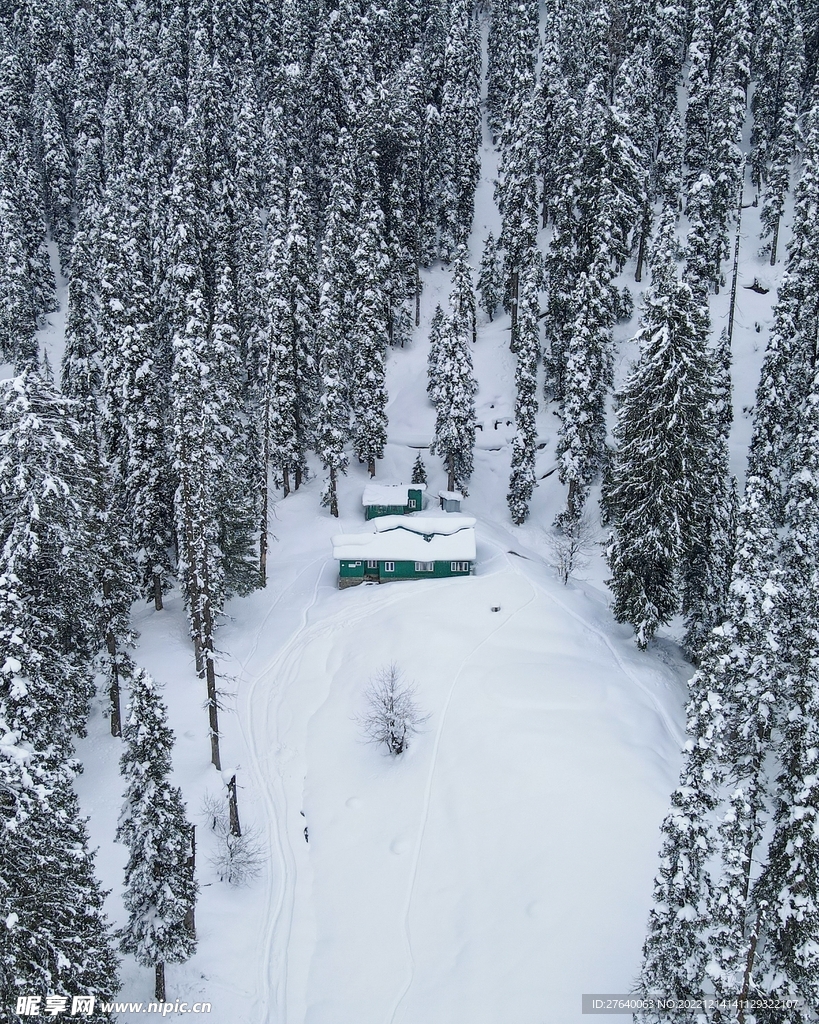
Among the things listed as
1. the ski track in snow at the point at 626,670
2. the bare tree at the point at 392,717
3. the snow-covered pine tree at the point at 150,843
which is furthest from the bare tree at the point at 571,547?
the snow-covered pine tree at the point at 150,843

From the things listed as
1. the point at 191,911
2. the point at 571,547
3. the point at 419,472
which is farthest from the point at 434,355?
the point at 191,911

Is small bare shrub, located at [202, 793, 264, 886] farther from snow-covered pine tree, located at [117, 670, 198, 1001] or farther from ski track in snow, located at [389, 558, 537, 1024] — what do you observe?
ski track in snow, located at [389, 558, 537, 1024]

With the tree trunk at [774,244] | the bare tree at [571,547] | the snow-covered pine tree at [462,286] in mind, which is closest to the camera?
the bare tree at [571,547]

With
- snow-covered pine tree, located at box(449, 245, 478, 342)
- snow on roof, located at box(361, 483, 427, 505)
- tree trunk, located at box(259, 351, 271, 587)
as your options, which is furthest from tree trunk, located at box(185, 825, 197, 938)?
snow-covered pine tree, located at box(449, 245, 478, 342)

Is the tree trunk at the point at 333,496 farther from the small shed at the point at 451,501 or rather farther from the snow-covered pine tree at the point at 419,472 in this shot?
the small shed at the point at 451,501

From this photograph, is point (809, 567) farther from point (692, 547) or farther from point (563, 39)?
point (563, 39)

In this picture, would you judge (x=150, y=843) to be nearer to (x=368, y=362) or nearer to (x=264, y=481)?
(x=264, y=481)
